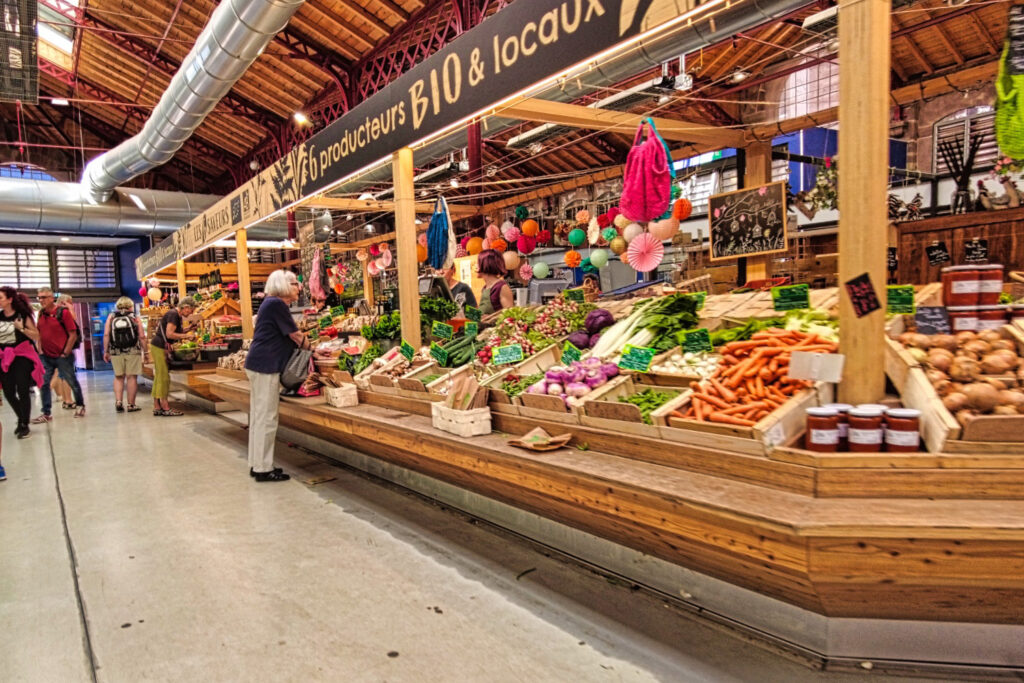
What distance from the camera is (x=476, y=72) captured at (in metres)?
3.76

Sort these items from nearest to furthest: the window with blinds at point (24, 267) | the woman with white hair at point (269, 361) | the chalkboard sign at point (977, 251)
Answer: the woman with white hair at point (269, 361) < the chalkboard sign at point (977, 251) < the window with blinds at point (24, 267)

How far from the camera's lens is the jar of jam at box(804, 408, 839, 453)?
2.02 meters

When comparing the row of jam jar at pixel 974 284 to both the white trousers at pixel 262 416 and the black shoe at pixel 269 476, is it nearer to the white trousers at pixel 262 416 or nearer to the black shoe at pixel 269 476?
the white trousers at pixel 262 416

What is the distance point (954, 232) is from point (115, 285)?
24710mm

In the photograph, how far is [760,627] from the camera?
7.61ft

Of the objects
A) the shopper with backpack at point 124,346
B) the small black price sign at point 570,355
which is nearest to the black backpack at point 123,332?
the shopper with backpack at point 124,346

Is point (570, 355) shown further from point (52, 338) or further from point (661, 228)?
point (52, 338)

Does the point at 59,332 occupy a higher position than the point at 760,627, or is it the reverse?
the point at 59,332

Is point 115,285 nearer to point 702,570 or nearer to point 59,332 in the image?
point 59,332

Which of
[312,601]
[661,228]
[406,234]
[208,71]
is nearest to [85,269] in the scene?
[208,71]

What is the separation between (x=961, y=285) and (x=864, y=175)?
75 cm

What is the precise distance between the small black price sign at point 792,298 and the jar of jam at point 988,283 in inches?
25.6

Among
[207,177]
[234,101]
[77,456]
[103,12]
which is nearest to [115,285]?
[207,177]

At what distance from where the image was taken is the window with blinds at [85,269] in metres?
20.5
